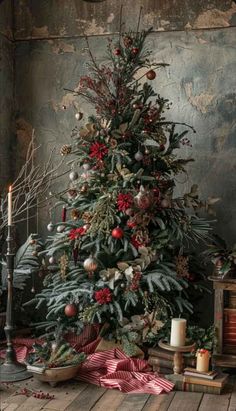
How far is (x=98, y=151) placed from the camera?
4633 millimetres

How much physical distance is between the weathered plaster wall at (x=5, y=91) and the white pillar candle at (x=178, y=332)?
264 cm

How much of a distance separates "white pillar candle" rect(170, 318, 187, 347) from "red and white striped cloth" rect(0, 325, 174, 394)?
290mm

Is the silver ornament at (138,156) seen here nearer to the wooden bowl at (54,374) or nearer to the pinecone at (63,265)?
the pinecone at (63,265)

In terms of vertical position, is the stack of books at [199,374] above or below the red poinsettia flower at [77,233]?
below

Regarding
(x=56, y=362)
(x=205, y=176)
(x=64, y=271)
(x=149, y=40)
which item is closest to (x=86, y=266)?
(x=64, y=271)

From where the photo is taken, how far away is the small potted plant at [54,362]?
3914mm

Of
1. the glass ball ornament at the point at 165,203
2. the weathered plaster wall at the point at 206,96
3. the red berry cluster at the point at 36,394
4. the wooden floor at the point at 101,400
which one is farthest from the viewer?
the weathered plaster wall at the point at 206,96

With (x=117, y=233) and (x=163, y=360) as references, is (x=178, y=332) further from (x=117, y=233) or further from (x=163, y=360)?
(x=117, y=233)

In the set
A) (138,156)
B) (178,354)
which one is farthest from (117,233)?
(178,354)

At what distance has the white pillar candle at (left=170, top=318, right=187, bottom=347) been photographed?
4.07 metres

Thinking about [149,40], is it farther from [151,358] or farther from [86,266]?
[151,358]

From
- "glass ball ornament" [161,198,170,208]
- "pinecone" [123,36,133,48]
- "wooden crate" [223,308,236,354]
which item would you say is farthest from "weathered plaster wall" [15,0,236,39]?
"wooden crate" [223,308,236,354]

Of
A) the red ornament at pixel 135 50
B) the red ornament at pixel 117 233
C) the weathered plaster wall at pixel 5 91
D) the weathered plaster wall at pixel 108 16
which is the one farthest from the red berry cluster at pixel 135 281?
the weathered plaster wall at pixel 108 16

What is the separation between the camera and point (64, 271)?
15.4 ft
